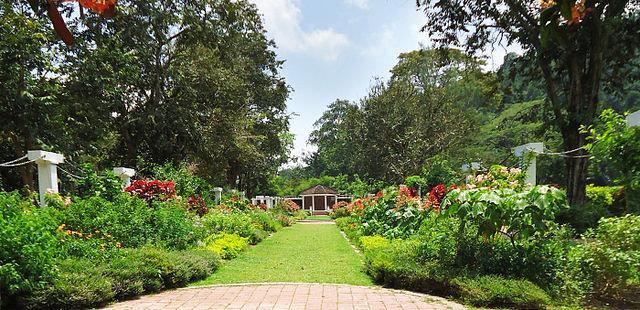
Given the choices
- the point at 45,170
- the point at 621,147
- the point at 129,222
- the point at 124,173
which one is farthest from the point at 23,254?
the point at 621,147

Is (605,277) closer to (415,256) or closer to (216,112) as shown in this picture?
(415,256)

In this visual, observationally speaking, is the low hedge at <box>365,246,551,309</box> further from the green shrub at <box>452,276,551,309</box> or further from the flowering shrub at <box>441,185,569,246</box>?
the flowering shrub at <box>441,185,569,246</box>

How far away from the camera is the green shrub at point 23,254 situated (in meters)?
4.57

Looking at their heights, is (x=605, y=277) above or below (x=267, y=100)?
below

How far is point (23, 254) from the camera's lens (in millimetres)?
4676

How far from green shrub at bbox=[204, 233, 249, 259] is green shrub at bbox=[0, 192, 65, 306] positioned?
13.1 ft

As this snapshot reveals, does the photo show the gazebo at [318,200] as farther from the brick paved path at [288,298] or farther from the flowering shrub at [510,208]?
the flowering shrub at [510,208]

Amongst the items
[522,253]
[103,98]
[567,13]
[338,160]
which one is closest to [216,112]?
[103,98]

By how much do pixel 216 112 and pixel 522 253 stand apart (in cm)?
1664

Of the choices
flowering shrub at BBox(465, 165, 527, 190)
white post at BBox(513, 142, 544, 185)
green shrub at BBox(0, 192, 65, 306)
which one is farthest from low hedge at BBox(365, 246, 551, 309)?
green shrub at BBox(0, 192, 65, 306)

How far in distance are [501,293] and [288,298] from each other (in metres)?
2.54

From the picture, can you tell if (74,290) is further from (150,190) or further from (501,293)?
(150,190)

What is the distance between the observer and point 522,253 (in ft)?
18.2

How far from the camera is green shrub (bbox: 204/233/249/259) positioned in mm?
9086
